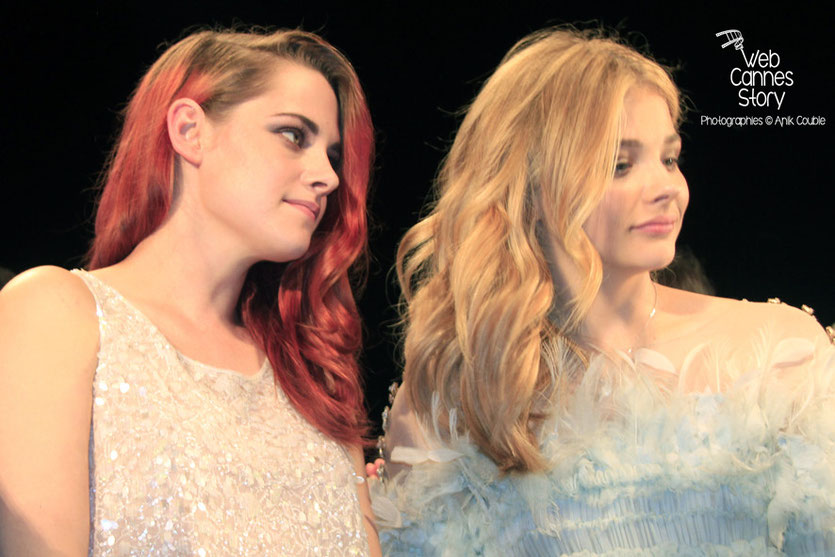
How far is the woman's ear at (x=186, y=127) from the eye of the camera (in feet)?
5.89

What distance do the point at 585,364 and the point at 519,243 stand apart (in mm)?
282

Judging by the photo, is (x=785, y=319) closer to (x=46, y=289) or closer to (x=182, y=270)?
(x=182, y=270)

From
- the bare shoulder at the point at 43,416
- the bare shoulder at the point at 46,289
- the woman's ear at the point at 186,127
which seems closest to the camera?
the bare shoulder at the point at 43,416

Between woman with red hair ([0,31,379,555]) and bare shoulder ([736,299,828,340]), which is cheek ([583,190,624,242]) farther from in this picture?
woman with red hair ([0,31,379,555])

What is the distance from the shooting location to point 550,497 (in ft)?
5.81

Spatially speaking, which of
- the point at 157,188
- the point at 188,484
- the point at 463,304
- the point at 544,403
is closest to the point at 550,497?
the point at 544,403

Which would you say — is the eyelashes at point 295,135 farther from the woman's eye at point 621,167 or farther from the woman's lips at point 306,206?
the woman's eye at point 621,167

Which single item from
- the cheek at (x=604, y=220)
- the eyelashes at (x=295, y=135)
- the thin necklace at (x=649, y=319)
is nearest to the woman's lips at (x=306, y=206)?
the eyelashes at (x=295, y=135)

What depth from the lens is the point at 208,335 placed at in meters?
1.79

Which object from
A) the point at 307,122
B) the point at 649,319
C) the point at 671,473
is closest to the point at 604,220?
the point at 649,319

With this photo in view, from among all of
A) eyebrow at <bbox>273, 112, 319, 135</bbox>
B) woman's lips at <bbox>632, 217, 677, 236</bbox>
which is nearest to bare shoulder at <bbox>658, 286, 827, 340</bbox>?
woman's lips at <bbox>632, 217, 677, 236</bbox>
